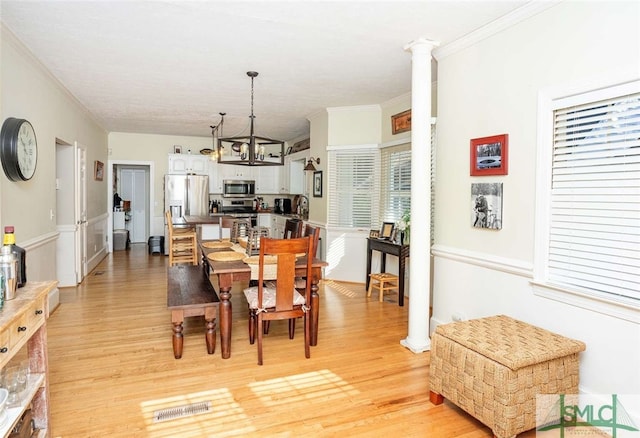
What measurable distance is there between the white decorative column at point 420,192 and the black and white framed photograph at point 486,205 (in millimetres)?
366

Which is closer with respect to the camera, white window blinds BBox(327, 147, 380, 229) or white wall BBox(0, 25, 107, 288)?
white wall BBox(0, 25, 107, 288)

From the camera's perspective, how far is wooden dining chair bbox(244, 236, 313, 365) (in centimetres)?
292

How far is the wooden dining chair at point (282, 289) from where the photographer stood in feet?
9.59

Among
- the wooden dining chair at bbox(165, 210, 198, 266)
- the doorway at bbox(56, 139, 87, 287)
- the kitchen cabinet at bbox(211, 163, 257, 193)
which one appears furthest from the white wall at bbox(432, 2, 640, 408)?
the kitchen cabinet at bbox(211, 163, 257, 193)

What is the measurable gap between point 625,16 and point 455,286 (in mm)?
2099

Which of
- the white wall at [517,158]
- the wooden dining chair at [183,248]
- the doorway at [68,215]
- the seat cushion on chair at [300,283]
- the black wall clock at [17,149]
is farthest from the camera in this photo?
the wooden dining chair at [183,248]

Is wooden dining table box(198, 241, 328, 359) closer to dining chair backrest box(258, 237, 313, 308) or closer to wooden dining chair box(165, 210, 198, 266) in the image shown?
dining chair backrest box(258, 237, 313, 308)

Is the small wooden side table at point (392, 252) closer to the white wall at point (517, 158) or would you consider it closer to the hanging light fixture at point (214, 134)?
the white wall at point (517, 158)

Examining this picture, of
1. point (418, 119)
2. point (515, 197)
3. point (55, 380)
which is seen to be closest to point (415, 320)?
point (515, 197)

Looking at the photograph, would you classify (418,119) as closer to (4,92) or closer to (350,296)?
(350,296)

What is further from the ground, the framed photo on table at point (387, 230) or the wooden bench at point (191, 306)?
the framed photo on table at point (387, 230)

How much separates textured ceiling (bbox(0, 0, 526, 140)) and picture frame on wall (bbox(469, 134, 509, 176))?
86 cm

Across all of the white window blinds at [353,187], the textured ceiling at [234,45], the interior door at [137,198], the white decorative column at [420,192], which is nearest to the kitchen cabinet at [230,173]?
the interior door at [137,198]

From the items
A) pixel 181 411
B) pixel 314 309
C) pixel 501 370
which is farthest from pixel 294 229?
pixel 501 370
